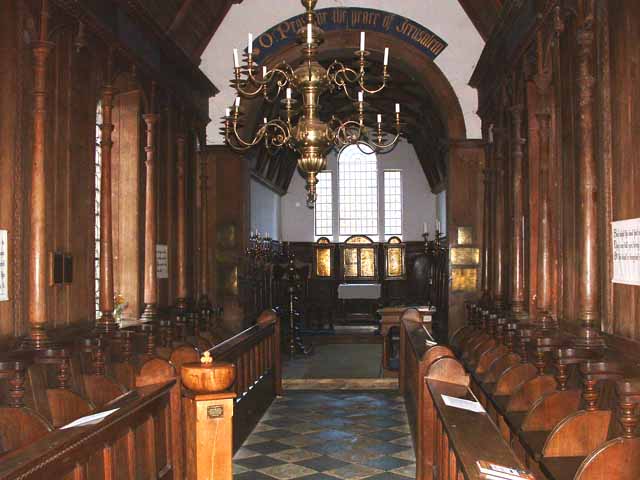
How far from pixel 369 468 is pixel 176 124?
17.0 ft

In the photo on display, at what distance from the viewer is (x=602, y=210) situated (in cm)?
488

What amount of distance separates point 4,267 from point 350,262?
563 inches

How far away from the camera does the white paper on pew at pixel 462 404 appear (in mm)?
3377

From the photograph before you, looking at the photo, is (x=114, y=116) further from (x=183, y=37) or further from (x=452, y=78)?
(x=452, y=78)

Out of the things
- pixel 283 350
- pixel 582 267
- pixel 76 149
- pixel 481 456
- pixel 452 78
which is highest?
pixel 452 78

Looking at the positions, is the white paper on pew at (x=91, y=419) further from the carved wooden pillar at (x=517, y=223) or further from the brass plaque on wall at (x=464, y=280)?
the brass plaque on wall at (x=464, y=280)

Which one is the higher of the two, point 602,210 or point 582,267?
point 602,210

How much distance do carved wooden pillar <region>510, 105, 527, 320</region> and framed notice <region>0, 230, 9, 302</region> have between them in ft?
15.2

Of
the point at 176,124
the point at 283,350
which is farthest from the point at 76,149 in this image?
the point at 283,350

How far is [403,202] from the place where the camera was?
1931 cm

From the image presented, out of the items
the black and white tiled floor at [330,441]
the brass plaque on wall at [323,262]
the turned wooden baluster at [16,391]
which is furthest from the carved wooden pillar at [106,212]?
the brass plaque on wall at [323,262]

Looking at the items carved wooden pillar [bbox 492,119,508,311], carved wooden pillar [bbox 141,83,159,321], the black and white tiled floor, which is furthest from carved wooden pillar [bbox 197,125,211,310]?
carved wooden pillar [bbox 492,119,508,311]

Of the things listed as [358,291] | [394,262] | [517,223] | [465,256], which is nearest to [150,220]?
[517,223]

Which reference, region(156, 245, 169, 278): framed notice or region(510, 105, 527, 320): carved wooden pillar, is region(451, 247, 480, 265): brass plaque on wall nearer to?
region(510, 105, 527, 320): carved wooden pillar
